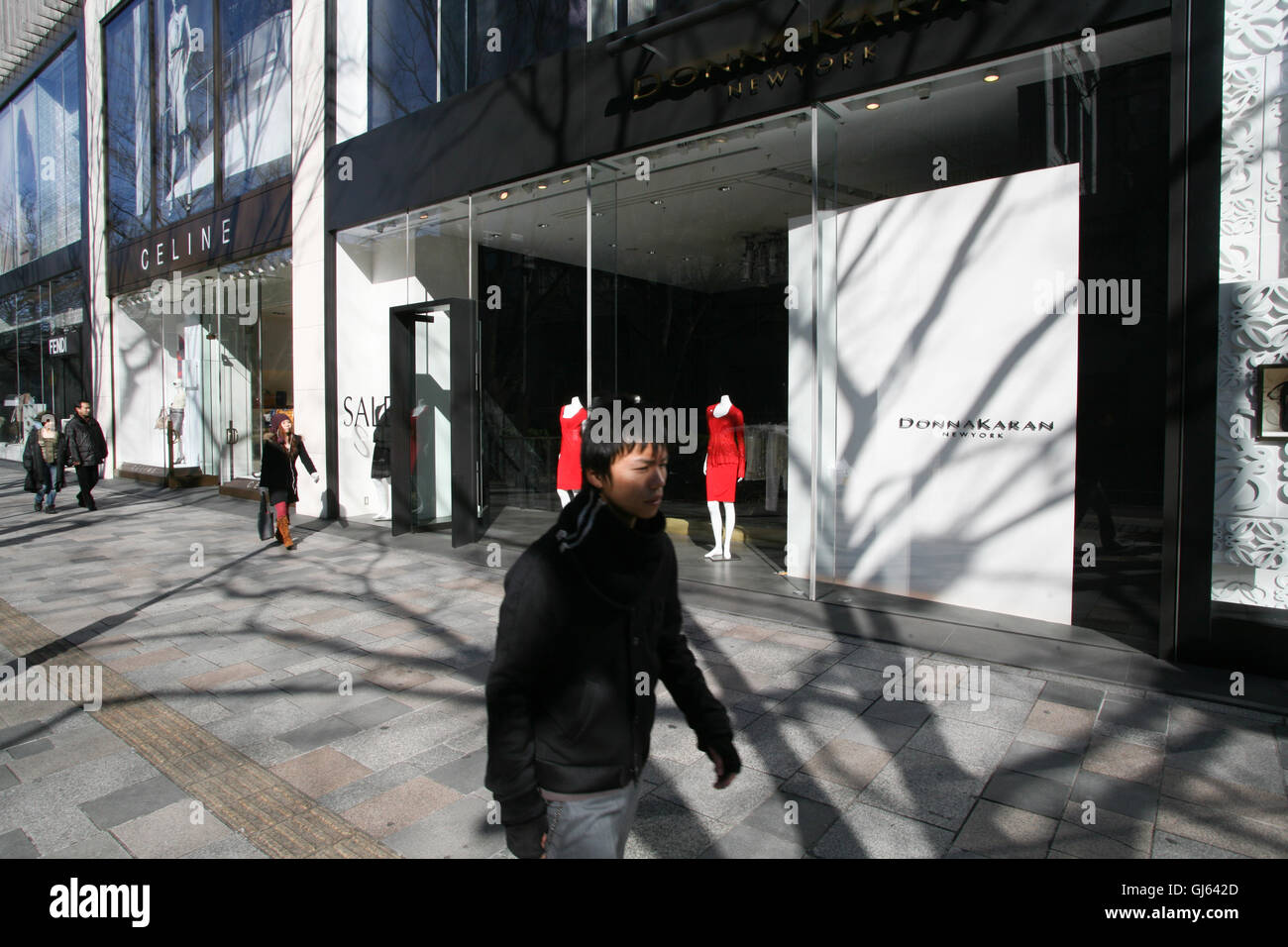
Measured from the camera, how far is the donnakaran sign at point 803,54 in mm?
6113

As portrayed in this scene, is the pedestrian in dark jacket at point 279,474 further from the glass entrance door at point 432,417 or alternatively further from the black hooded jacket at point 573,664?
the black hooded jacket at point 573,664

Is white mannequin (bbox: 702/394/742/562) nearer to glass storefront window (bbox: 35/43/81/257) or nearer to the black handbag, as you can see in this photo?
the black handbag

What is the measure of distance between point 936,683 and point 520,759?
3.82m

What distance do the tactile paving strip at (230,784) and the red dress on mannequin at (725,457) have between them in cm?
576

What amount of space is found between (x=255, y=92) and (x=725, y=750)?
1536 centimetres

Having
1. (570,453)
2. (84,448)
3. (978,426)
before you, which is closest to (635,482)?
(978,426)

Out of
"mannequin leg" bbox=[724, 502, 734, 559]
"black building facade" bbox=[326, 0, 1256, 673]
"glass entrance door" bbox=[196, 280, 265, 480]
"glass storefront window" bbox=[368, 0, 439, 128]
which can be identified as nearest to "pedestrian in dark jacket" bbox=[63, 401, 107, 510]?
"glass entrance door" bbox=[196, 280, 265, 480]

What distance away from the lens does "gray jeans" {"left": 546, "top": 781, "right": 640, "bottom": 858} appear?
6.00 feet

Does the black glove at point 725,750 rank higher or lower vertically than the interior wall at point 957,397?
lower

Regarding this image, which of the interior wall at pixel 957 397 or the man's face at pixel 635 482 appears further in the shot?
the interior wall at pixel 957 397

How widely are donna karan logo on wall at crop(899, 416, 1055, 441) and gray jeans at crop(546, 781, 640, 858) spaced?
17.4 feet

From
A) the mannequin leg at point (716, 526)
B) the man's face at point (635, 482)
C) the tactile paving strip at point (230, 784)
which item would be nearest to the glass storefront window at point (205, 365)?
the mannequin leg at point (716, 526)

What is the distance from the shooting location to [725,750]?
7.04 ft
